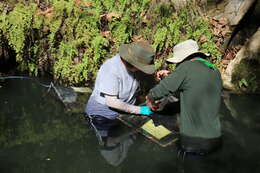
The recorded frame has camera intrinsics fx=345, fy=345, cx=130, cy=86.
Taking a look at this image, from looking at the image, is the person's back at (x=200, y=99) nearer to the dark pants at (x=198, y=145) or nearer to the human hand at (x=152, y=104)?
the dark pants at (x=198, y=145)

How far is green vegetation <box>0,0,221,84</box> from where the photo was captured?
7297mm

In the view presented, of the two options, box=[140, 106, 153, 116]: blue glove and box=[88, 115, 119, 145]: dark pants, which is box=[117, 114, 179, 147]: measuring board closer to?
box=[88, 115, 119, 145]: dark pants

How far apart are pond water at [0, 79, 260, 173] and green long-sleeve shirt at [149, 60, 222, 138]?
0.65 metres

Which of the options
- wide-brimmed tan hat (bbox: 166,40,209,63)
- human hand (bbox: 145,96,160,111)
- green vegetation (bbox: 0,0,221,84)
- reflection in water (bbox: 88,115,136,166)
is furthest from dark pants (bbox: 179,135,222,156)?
green vegetation (bbox: 0,0,221,84)

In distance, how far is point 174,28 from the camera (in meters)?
8.00

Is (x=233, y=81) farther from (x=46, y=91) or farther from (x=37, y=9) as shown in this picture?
(x=37, y=9)

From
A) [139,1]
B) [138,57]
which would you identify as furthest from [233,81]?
[138,57]

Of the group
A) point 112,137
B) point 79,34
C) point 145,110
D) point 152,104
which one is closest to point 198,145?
point 152,104

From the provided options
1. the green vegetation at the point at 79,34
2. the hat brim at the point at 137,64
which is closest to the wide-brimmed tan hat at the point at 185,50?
the hat brim at the point at 137,64

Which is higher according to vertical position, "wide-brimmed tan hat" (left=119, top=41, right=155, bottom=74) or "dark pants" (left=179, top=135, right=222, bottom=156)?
"wide-brimmed tan hat" (left=119, top=41, right=155, bottom=74)

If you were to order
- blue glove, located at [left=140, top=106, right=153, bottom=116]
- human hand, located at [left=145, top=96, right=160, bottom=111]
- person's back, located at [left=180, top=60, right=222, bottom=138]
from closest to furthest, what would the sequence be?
person's back, located at [left=180, top=60, right=222, bottom=138]
human hand, located at [left=145, top=96, right=160, bottom=111]
blue glove, located at [left=140, top=106, right=153, bottom=116]

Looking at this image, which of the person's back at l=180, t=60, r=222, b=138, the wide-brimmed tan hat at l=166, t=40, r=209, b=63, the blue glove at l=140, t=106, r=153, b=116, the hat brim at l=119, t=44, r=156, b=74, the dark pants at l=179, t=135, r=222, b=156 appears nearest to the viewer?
the person's back at l=180, t=60, r=222, b=138

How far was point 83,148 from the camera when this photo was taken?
5.29 m

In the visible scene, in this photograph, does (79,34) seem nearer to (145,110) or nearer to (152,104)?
(145,110)
